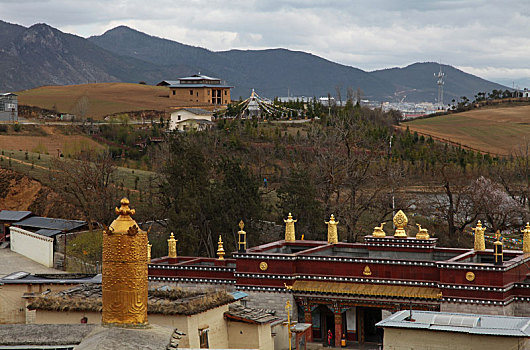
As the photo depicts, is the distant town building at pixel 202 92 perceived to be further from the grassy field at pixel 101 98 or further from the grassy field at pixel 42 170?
the grassy field at pixel 42 170

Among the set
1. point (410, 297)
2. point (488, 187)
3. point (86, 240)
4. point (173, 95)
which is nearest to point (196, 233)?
point (86, 240)

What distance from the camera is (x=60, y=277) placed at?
2548 cm

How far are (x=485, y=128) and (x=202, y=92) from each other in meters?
40.4

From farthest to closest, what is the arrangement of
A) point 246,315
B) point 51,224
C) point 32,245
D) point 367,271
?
point 51,224
point 32,245
point 367,271
point 246,315

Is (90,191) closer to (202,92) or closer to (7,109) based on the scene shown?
(7,109)

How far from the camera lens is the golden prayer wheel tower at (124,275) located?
10.6m

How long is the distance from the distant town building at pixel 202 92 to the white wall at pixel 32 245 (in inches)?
3171

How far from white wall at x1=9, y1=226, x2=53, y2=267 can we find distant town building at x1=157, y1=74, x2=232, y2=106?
80.5 m

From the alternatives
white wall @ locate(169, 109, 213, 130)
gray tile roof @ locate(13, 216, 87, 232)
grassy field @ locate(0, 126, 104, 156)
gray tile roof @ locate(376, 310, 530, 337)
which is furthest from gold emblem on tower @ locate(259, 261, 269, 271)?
white wall @ locate(169, 109, 213, 130)

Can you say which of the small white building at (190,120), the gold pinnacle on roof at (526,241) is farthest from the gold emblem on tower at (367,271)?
the small white building at (190,120)

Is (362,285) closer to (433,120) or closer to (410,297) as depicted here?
(410,297)

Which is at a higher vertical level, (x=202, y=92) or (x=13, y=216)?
(x=202, y=92)

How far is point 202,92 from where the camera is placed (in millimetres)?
128875

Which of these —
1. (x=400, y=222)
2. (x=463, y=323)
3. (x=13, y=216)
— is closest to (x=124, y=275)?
(x=463, y=323)
